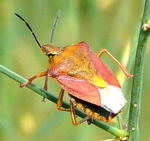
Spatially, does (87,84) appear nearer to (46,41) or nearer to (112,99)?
(112,99)

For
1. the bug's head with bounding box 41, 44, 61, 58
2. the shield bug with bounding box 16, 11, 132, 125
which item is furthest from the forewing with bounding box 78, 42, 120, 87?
the bug's head with bounding box 41, 44, 61, 58

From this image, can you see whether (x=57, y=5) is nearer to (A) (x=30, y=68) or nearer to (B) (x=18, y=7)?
(B) (x=18, y=7)

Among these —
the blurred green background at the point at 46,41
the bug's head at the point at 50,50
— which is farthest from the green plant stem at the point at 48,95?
the blurred green background at the point at 46,41

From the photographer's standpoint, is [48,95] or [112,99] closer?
[48,95]

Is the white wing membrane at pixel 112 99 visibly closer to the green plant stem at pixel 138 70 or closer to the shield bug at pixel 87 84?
the shield bug at pixel 87 84

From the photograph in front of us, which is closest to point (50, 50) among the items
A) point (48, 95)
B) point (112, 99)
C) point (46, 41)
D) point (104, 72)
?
point (104, 72)

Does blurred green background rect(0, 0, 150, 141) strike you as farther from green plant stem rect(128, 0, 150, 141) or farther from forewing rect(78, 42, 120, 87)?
green plant stem rect(128, 0, 150, 141)

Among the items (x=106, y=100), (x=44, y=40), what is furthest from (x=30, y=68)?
(x=106, y=100)
